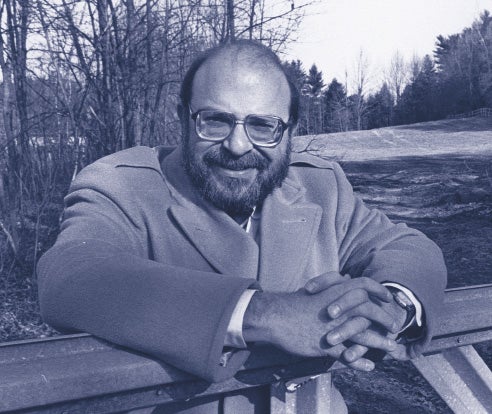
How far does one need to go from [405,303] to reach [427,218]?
11.1 meters

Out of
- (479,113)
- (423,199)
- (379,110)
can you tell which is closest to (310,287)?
(423,199)

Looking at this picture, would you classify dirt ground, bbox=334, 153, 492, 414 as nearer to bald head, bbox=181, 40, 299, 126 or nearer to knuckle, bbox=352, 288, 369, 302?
bald head, bbox=181, 40, 299, 126

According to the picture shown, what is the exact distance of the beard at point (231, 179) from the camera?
2078mm

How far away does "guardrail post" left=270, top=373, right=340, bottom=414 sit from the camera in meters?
1.33

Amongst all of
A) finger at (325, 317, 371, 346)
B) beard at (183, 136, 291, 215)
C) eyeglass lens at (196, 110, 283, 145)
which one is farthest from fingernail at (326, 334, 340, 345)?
eyeglass lens at (196, 110, 283, 145)

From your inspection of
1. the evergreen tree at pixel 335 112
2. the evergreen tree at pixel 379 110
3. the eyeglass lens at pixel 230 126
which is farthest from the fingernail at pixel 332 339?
the evergreen tree at pixel 379 110

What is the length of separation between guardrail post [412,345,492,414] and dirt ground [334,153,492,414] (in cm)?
278

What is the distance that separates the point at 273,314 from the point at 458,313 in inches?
18.3

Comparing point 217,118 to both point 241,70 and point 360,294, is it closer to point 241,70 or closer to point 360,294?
point 241,70

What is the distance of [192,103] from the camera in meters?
2.20

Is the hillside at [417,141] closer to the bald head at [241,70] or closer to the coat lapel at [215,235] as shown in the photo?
the bald head at [241,70]

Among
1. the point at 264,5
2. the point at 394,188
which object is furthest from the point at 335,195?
the point at 394,188

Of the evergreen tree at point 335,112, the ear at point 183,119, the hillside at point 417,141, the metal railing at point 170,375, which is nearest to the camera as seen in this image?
the metal railing at point 170,375

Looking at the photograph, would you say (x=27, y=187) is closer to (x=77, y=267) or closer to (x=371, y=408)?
(x=371, y=408)
